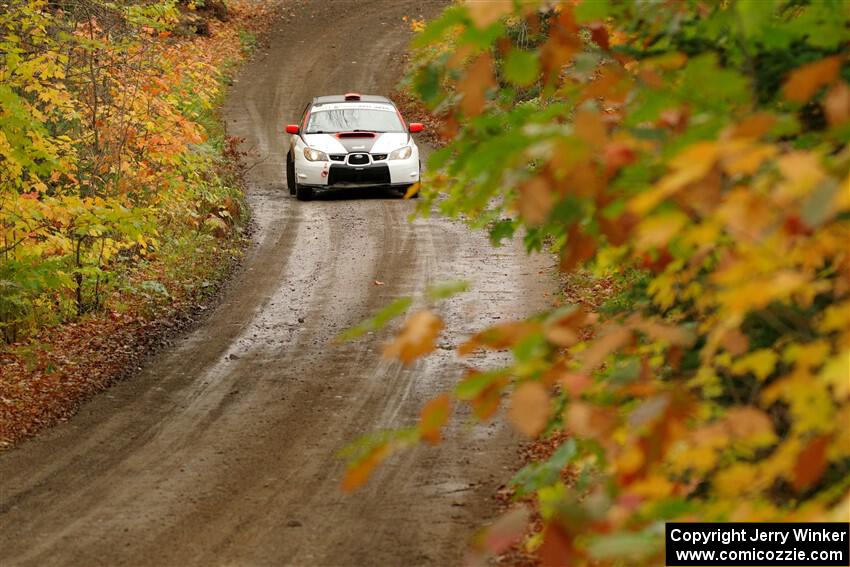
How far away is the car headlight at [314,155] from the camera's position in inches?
768

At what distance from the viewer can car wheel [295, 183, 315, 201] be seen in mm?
20125

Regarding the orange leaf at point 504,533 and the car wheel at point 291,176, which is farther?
the car wheel at point 291,176

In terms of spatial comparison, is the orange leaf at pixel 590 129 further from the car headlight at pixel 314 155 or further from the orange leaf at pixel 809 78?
the car headlight at pixel 314 155

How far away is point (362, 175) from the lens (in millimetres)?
19547

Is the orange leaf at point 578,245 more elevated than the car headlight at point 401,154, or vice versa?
the orange leaf at point 578,245

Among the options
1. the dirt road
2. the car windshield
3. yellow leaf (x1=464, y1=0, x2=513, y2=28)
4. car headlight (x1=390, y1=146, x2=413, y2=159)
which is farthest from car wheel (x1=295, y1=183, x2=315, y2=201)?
yellow leaf (x1=464, y1=0, x2=513, y2=28)

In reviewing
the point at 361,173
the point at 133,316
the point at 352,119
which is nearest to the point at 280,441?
the point at 133,316

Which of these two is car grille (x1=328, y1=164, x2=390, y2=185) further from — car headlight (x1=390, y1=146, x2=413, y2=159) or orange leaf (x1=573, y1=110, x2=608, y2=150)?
orange leaf (x1=573, y1=110, x2=608, y2=150)

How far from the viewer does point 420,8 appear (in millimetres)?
39969

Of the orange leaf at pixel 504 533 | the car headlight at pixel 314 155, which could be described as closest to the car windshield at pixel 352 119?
the car headlight at pixel 314 155

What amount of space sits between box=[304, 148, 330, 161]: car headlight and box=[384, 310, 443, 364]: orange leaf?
1696cm

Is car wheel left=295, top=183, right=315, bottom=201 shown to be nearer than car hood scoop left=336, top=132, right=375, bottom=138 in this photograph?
No

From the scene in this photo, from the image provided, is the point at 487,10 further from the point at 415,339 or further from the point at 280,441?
the point at 280,441

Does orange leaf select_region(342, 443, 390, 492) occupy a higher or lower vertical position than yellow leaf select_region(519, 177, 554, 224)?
lower
